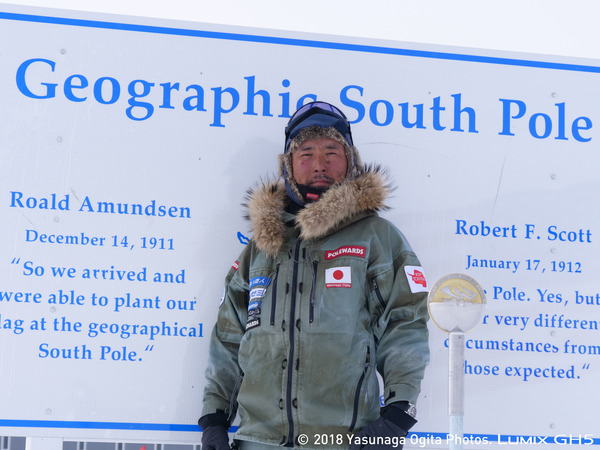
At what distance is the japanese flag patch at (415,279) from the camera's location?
9.98 feet

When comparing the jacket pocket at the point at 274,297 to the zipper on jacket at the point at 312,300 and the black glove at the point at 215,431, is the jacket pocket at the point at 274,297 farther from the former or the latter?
the black glove at the point at 215,431

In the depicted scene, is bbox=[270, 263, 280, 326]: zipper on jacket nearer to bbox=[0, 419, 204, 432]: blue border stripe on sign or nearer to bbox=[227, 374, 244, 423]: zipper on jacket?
bbox=[227, 374, 244, 423]: zipper on jacket

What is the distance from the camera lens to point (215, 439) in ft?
9.98

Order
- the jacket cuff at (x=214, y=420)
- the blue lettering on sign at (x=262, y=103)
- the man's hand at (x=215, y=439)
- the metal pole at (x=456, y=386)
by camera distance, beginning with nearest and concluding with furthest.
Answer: the metal pole at (x=456, y=386) → the man's hand at (x=215, y=439) → the jacket cuff at (x=214, y=420) → the blue lettering on sign at (x=262, y=103)

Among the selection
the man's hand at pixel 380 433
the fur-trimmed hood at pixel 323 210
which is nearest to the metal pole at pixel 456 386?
the man's hand at pixel 380 433

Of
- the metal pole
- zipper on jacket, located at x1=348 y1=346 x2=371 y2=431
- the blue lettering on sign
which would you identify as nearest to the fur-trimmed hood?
zipper on jacket, located at x1=348 y1=346 x2=371 y2=431

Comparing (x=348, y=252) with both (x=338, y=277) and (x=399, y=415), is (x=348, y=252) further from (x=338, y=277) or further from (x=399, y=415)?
(x=399, y=415)

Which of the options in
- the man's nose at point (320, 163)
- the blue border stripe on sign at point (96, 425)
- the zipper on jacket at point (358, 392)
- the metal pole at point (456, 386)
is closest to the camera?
the metal pole at point (456, 386)

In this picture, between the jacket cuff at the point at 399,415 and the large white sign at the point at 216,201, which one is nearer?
the jacket cuff at the point at 399,415

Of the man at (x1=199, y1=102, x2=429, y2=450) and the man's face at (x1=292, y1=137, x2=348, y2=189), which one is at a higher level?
the man's face at (x1=292, y1=137, x2=348, y2=189)

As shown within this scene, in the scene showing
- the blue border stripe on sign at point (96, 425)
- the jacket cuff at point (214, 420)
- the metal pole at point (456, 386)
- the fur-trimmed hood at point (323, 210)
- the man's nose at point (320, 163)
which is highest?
the man's nose at point (320, 163)

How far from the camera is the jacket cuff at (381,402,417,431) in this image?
2785mm

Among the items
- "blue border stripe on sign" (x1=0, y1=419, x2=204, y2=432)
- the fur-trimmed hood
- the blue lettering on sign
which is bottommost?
"blue border stripe on sign" (x1=0, y1=419, x2=204, y2=432)

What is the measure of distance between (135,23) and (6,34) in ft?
2.08
